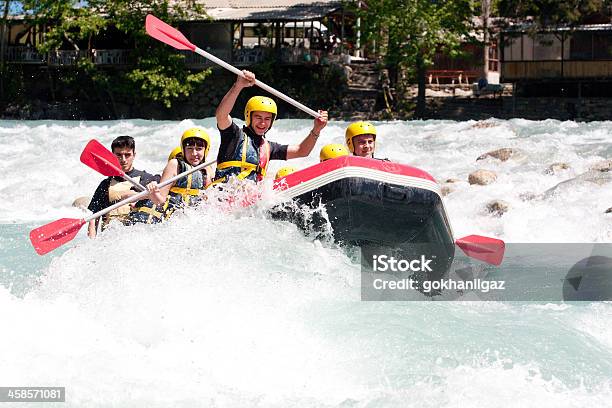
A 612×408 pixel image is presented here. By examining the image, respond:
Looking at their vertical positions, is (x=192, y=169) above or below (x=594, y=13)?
below

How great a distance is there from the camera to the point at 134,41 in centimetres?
3172

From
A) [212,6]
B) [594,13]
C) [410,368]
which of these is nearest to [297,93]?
[212,6]

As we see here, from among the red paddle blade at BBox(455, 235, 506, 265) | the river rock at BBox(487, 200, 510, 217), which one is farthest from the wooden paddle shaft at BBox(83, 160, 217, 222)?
the river rock at BBox(487, 200, 510, 217)

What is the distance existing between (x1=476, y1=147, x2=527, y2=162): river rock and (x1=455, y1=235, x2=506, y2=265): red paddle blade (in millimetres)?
7899

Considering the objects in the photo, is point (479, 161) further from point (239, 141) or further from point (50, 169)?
point (239, 141)

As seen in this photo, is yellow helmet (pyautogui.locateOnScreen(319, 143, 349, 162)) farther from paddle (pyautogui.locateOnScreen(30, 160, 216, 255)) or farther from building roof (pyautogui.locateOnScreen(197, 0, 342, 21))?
building roof (pyautogui.locateOnScreen(197, 0, 342, 21))

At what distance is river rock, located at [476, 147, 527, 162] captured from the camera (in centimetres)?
1505

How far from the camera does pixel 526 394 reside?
4.82 meters

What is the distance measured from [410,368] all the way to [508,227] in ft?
20.5

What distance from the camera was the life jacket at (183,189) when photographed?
707 cm

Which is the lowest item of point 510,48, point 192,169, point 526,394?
point 526,394

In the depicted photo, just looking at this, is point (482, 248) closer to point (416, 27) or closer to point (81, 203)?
point (81, 203)

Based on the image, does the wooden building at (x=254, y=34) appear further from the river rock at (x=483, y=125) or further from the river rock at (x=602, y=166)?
the river rock at (x=602, y=166)

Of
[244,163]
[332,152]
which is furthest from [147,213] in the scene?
[332,152]
